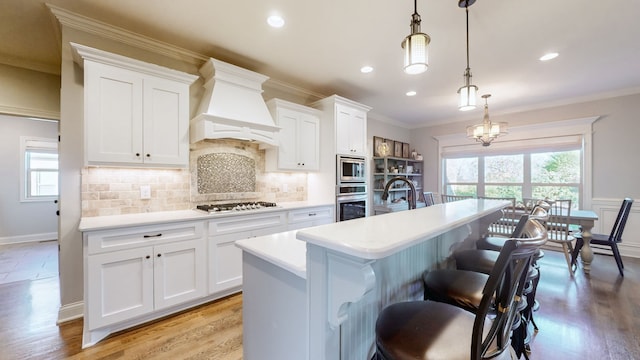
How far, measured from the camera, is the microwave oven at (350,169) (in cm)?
368

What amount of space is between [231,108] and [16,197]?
563cm

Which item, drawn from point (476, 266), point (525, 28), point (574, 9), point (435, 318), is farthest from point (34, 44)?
point (574, 9)

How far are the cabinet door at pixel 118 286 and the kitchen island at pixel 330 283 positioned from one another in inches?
51.4

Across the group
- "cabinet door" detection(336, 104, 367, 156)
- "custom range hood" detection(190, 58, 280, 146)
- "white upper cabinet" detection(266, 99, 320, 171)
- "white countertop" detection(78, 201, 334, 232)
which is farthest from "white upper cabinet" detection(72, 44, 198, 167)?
"cabinet door" detection(336, 104, 367, 156)

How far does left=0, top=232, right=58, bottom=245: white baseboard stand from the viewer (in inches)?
188

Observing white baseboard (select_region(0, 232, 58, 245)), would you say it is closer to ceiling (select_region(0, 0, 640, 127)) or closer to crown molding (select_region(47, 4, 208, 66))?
ceiling (select_region(0, 0, 640, 127))

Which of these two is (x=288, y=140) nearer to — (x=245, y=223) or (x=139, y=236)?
(x=245, y=223)

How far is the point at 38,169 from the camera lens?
523 centimetres

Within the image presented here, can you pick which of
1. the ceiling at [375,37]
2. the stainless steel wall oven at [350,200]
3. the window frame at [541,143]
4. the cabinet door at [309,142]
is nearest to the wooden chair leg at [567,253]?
the window frame at [541,143]

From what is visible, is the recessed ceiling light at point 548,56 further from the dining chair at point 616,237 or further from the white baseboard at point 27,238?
the white baseboard at point 27,238

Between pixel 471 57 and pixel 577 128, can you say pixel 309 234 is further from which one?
pixel 577 128

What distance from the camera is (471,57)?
2.88 meters

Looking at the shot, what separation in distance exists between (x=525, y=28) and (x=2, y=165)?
8.47 metres

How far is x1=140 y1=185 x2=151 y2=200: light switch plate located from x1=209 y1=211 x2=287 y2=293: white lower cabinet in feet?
2.41
